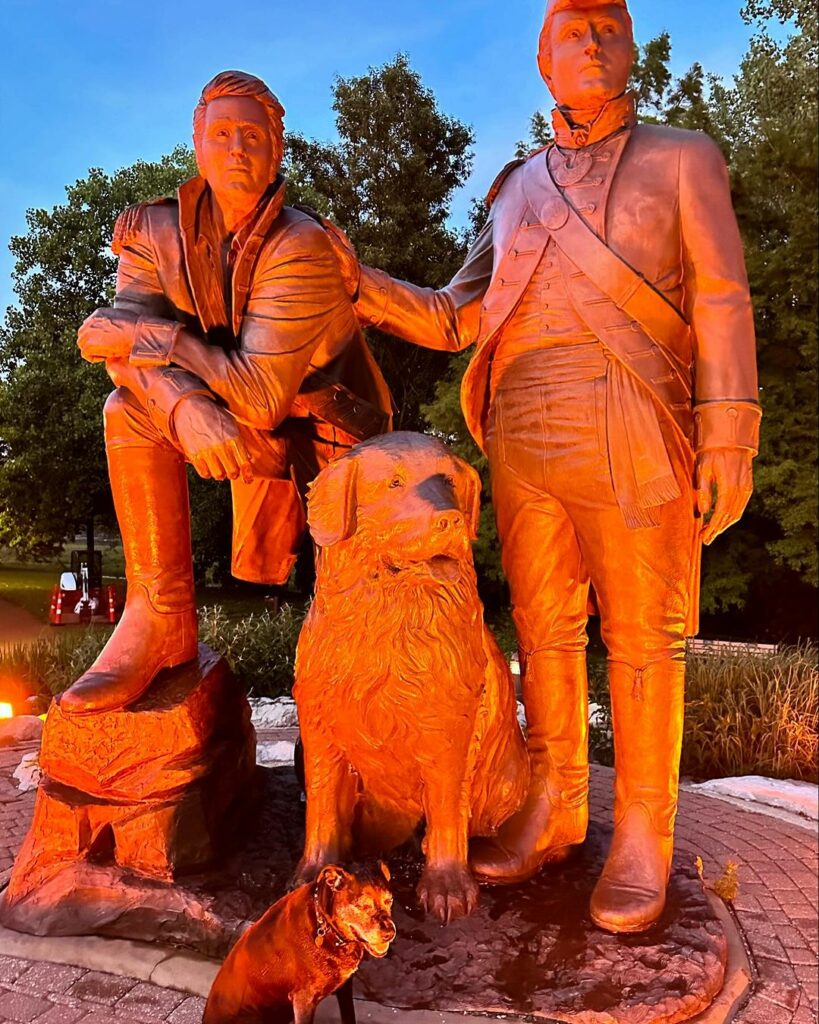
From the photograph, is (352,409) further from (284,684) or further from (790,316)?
(790,316)

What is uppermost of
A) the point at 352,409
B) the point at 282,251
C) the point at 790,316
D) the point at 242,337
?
the point at 790,316

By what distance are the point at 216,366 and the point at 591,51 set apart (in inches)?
56.3

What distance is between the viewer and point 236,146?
2453 millimetres

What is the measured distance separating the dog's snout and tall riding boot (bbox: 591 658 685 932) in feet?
2.81

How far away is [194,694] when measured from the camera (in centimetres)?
271

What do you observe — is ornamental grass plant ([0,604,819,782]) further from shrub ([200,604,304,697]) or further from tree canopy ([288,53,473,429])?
tree canopy ([288,53,473,429])

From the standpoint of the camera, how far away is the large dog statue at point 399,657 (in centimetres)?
211

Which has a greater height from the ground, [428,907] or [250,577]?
[250,577]

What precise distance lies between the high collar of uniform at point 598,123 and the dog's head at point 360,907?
2.18m

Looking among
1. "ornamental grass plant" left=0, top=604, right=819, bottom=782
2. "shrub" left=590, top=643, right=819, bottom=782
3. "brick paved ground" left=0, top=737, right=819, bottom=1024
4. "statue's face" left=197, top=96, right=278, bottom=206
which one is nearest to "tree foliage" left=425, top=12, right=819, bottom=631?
"ornamental grass plant" left=0, top=604, right=819, bottom=782

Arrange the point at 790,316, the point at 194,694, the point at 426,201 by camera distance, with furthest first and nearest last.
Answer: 1. the point at 426,201
2. the point at 790,316
3. the point at 194,694

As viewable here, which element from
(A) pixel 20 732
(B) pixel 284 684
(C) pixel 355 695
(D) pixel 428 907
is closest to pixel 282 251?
(C) pixel 355 695

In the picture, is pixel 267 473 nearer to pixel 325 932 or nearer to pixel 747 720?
pixel 325 932

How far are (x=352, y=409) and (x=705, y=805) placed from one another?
306 cm
